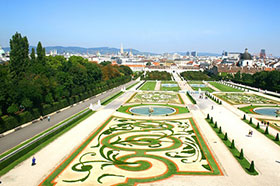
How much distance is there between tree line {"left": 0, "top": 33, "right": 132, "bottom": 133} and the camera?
109ft

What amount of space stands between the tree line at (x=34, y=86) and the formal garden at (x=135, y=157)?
11979 mm

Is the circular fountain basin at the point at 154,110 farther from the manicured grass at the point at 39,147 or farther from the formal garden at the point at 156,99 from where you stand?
the manicured grass at the point at 39,147

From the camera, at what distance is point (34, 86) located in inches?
1496

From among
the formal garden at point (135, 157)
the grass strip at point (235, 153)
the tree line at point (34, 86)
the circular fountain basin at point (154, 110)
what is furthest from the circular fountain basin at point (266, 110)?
the tree line at point (34, 86)

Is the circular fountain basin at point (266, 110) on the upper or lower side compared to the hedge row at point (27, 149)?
upper

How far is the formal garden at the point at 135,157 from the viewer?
19419 mm

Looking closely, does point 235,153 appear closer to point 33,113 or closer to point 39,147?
point 39,147

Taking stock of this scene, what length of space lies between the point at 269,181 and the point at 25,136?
25.5 metres

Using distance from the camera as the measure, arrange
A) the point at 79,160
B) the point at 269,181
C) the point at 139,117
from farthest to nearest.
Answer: the point at 139,117
the point at 79,160
the point at 269,181

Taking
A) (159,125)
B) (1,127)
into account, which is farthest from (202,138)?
(1,127)

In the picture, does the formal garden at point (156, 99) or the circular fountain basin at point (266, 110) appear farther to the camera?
the formal garden at point (156, 99)

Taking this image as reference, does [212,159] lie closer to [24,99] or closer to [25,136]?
[25,136]

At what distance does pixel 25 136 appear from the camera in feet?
97.9

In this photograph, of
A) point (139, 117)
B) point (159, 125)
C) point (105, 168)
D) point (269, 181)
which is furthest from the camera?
point (139, 117)
